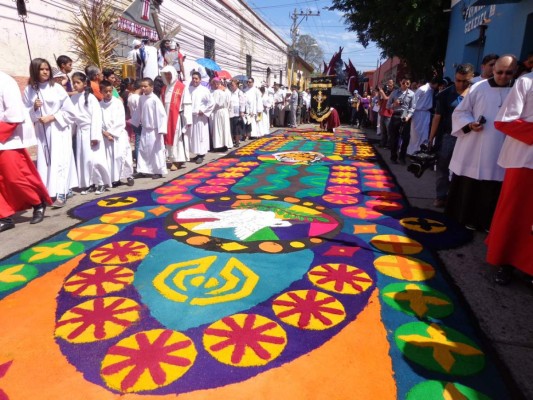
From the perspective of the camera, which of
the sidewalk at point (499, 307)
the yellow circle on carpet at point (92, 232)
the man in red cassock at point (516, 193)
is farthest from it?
the yellow circle on carpet at point (92, 232)

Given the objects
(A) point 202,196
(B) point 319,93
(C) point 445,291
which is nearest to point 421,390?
(C) point 445,291

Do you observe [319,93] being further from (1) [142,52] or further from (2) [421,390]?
(2) [421,390]

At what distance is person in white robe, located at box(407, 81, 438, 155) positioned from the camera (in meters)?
7.08

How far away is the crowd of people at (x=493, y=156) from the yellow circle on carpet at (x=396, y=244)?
1.98 ft

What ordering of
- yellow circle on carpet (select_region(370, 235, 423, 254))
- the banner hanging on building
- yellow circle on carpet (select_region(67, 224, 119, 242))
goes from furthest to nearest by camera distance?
1. the banner hanging on building
2. yellow circle on carpet (select_region(67, 224, 119, 242))
3. yellow circle on carpet (select_region(370, 235, 423, 254))

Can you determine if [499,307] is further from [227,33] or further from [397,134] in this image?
[227,33]

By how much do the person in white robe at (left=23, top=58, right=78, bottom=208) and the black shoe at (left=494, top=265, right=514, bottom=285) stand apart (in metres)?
4.63

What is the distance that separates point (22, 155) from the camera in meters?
3.95

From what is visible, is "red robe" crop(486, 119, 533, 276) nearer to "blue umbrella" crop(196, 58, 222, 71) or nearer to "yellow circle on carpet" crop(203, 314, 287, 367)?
"yellow circle on carpet" crop(203, 314, 287, 367)

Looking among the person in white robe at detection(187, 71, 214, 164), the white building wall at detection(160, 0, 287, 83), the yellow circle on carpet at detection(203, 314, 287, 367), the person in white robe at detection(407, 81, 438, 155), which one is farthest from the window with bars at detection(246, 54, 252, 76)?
the yellow circle on carpet at detection(203, 314, 287, 367)

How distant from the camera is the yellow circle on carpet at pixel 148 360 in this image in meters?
1.86

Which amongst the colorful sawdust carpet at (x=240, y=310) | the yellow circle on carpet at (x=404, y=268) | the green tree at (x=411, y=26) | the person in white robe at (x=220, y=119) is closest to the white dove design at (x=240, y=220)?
the colorful sawdust carpet at (x=240, y=310)

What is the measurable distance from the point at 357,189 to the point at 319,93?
45.1 ft

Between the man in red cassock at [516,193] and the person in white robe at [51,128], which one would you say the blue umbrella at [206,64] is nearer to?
the person in white robe at [51,128]
